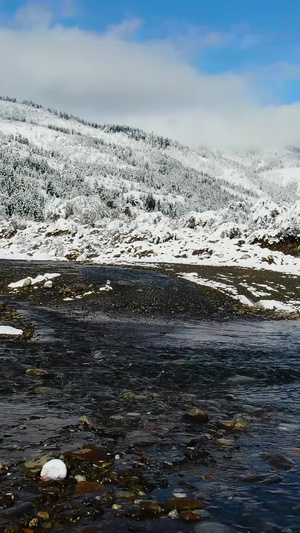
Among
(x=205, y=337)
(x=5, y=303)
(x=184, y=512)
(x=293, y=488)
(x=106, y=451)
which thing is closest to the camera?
(x=184, y=512)

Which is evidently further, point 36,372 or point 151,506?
point 36,372

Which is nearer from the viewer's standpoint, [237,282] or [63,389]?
[63,389]

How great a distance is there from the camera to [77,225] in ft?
165

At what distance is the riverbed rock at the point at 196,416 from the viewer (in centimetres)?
666

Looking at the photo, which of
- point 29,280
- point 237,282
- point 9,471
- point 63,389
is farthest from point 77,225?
point 9,471

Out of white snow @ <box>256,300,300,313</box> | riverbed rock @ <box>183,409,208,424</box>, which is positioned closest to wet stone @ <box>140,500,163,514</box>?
riverbed rock @ <box>183,409,208,424</box>

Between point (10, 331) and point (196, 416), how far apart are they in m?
7.47

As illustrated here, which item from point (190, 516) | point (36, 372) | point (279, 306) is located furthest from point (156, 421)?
point (279, 306)

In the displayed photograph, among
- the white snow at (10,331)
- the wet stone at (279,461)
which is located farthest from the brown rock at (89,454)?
the white snow at (10,331)

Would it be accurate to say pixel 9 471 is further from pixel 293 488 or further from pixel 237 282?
pixel 237 282

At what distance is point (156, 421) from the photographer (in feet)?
21.7

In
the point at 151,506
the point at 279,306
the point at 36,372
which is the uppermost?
the point at 279,306

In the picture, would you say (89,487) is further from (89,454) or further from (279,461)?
(279,461)

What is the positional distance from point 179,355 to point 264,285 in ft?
43.8
